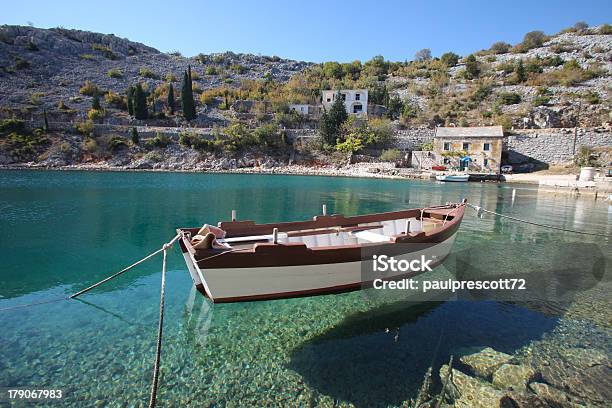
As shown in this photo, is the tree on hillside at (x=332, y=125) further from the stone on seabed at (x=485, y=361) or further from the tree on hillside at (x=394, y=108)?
the stone on seabed at (x=485, y=361)

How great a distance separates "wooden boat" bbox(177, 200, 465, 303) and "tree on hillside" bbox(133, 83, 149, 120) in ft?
183

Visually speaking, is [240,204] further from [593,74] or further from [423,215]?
[593,74]

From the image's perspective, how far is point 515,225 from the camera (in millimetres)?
14961

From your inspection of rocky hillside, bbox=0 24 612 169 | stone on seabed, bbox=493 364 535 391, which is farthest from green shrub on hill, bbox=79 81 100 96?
stone on seabed, bbox=493 364 535 391

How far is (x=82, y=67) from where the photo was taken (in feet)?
243

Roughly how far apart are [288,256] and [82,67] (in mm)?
91131

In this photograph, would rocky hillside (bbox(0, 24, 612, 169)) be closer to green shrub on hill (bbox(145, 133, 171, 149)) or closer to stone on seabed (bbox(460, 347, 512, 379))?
green shrub on hill (bbox(145, 133, 171, 149))

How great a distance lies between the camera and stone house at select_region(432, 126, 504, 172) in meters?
43.2

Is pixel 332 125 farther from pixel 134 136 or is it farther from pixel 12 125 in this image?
pixel 12 125

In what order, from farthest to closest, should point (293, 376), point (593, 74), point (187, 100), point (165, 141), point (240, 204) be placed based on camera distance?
1. point (593, 74)
2. point (187, 100)
3. point (165, 141)
4. point (240, 204)
5. point (293, 376)

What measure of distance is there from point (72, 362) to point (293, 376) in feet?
9.87

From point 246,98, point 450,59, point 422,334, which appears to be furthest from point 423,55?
point 422,334

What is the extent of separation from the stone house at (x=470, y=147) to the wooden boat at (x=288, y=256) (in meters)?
41.8

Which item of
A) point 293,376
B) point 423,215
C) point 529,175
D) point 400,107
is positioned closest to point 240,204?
point 423,215
